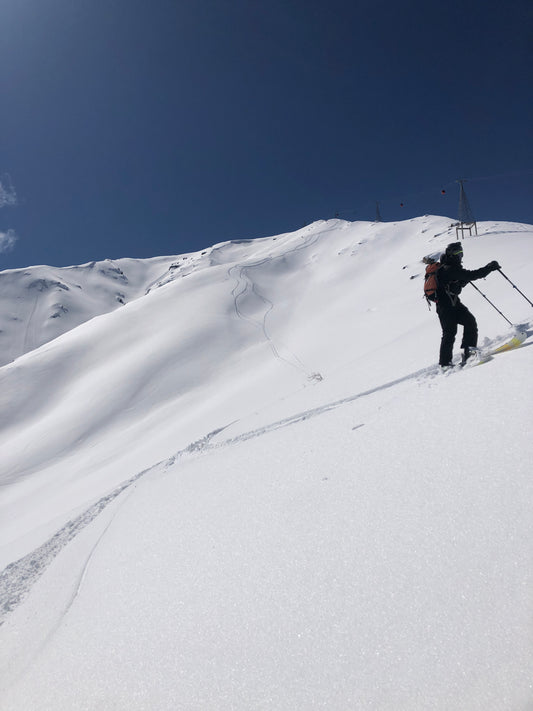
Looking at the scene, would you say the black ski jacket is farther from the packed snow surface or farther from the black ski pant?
the packed snow surface

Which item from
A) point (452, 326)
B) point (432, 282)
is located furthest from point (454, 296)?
point (452, 326)

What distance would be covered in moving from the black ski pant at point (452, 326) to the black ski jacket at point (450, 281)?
87 mm

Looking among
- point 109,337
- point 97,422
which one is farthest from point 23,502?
point 109,337

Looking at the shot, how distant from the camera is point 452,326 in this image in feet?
19.9

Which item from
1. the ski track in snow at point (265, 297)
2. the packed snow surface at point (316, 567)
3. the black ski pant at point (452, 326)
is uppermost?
the ski track in snow at point (265, 297)

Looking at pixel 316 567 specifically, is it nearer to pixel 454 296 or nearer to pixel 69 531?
pixel 69 531

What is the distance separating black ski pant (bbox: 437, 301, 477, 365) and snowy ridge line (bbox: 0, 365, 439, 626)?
0.32 meters

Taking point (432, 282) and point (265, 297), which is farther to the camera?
point (265, 297)

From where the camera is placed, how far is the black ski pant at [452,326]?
5.86m

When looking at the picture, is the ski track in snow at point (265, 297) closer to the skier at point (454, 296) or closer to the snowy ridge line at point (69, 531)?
the snowy ridge line at point (69, 531)

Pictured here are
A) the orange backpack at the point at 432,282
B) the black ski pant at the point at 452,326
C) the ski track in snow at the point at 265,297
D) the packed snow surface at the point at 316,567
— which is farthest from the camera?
the ski track in snow at the point at 265,297

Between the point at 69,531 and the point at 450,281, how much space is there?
24.7 feet

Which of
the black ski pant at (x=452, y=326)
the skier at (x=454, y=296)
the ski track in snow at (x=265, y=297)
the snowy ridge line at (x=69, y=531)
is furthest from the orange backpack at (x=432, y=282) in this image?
the ski track in snow at (x=265, y=297)

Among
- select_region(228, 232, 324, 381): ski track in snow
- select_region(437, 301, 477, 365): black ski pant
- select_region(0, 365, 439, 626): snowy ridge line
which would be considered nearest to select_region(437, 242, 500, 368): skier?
select_region(437, 301, 477, 365): black ski pant
